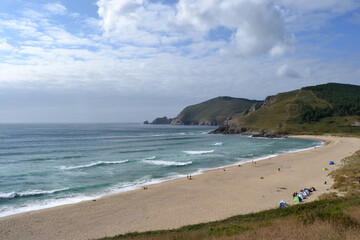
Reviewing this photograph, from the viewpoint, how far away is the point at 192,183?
28.5 meters

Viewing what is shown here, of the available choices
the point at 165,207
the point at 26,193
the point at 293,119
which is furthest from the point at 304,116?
the point at 26,193

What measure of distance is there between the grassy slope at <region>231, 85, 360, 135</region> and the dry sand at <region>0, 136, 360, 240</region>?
78.9 m

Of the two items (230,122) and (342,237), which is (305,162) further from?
(230,122)

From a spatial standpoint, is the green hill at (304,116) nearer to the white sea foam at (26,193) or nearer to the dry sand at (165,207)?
the dry sand at (165,207)

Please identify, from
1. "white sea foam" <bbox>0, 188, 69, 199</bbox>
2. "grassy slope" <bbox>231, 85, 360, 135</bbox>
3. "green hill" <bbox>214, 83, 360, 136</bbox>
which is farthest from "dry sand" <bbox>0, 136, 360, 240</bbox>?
"green hill" <bbox>214, 83, 360, 136</bbox>

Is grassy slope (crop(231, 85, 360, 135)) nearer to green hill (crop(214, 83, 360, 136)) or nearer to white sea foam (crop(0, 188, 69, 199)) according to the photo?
green hill (crop(214, 83, 360, 136))

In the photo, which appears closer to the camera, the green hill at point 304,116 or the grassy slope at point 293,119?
the grassy slope at point 293,119

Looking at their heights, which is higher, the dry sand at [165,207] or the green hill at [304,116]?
the green hill at [304,116]

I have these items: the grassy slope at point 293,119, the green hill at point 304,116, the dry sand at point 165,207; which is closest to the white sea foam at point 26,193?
the dry sand at point 165,207

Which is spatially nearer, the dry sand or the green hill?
the dry sand

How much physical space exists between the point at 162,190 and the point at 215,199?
6.26m

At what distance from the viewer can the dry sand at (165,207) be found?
1670 centimetres

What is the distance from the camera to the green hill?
10206 cm

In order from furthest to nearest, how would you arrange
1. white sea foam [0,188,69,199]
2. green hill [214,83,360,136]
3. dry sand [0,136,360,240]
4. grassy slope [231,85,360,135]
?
1. green hill [214,83,360,136]
2. grassy slope [231,85,360,135]
3. white sea foam [0,188,69,199]
4. dry sand [0,136,360,240]
